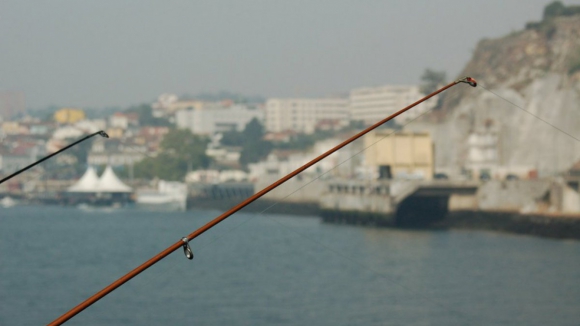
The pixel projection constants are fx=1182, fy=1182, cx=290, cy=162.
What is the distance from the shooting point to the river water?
20.5m

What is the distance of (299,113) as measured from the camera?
164m

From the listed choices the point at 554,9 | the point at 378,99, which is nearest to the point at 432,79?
the point at 554,9

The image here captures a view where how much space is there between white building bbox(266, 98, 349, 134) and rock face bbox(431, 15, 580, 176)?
61.4 meters

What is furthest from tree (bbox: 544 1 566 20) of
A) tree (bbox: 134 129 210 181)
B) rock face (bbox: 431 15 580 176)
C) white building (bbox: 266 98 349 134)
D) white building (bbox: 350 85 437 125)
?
white building (bbox: 266 98 349 134)

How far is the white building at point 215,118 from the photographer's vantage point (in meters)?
159

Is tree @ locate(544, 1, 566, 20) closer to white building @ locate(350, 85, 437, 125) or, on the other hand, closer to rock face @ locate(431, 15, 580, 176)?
rock face @ locate(431, 15, 580, 176)

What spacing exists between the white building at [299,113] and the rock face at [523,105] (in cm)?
6145

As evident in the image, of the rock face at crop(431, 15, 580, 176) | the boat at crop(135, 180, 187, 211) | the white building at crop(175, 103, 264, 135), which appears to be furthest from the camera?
the white building at crop(175, 103, 264, 135)

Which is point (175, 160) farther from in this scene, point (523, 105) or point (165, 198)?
point (523, 105)

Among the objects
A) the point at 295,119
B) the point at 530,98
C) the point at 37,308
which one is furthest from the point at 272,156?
the point at 37,308

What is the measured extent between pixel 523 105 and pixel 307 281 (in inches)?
1888

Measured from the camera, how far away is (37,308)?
22094mm

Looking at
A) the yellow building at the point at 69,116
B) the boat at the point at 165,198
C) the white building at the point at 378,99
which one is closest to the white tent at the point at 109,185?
the boat at the point at 165,198

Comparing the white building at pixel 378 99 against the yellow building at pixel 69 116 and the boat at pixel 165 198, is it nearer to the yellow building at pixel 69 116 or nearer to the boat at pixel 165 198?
the yellow building at pixel 69 116
